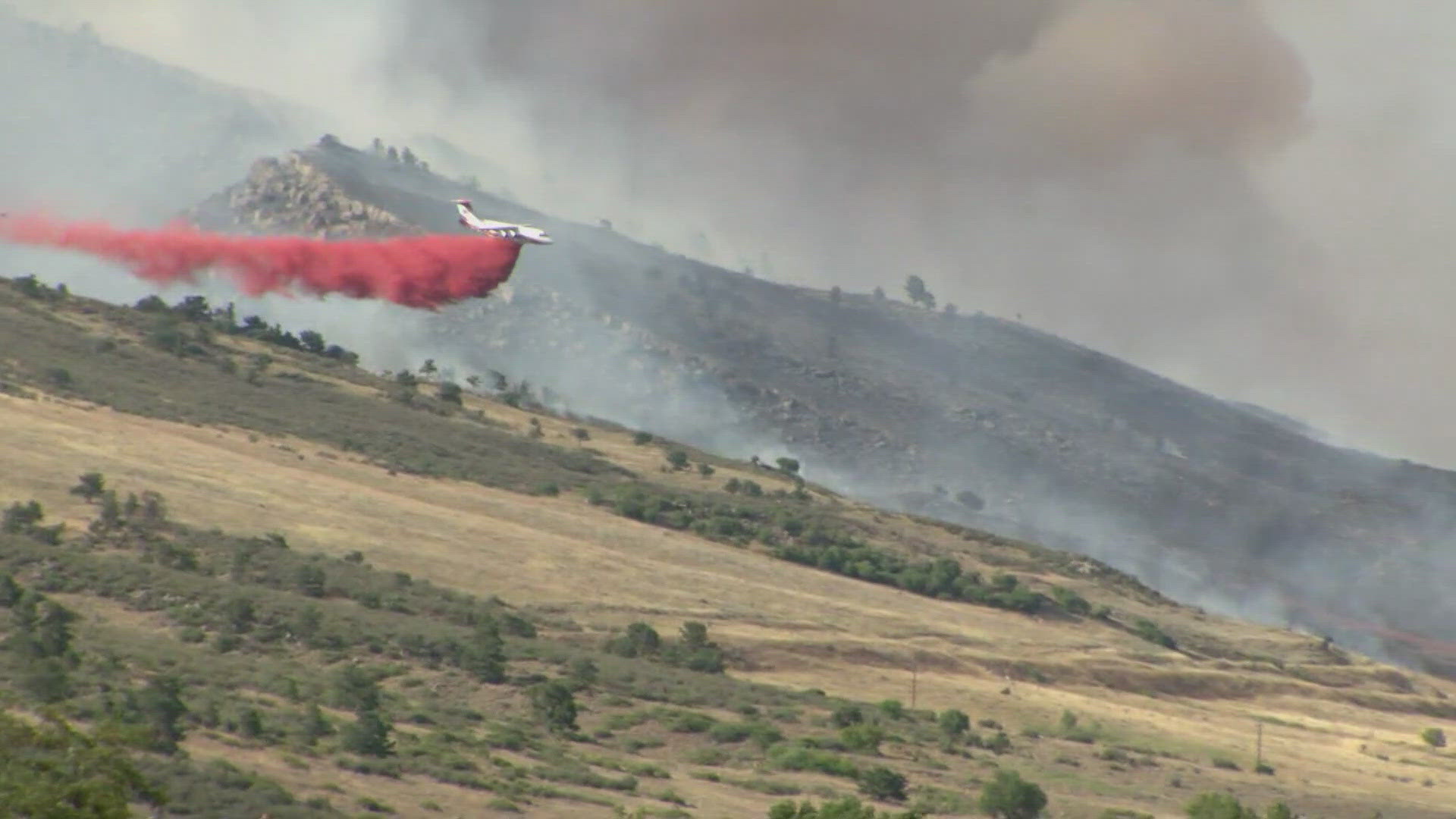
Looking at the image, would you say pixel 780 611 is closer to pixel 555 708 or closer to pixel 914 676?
pixel 914 676

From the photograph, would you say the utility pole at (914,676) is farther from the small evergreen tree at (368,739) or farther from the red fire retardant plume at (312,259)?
the small evergreen tree at (368,739)

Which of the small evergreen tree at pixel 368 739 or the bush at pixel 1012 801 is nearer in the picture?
the small evergreen tree at pixel 368 739

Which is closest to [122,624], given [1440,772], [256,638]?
[256,638]

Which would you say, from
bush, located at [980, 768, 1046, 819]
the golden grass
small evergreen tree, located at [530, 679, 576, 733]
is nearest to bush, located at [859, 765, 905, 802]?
bush, located at [980, 768, 1046, 819]

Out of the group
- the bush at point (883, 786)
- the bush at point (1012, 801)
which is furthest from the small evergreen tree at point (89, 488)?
the bush at point (1012, 801)

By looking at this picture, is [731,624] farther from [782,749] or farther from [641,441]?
[641,441]

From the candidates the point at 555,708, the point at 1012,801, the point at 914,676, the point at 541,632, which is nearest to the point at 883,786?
the point at 1012,801
